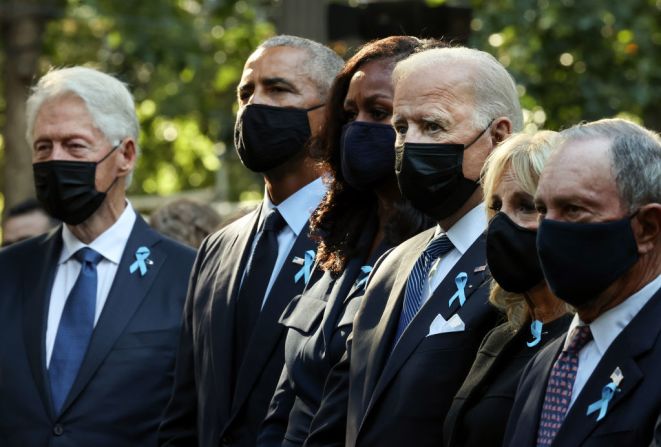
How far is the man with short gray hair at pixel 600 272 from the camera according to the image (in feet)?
14.5

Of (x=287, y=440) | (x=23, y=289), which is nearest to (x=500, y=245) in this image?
(x=287, y=440)

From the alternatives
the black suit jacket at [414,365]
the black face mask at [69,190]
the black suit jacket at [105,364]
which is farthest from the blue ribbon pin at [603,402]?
the black face mask at [69,190]

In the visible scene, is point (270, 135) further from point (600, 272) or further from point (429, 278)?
point (600, 272)

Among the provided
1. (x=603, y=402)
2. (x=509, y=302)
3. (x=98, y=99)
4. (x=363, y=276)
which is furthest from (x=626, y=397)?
(x=98, y=99)

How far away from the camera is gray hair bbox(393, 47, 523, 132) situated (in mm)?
5551

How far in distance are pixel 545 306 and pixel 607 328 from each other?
0.52 meters

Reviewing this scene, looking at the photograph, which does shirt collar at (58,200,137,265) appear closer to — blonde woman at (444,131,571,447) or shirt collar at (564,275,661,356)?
blonde woman at (444,131,571,447)

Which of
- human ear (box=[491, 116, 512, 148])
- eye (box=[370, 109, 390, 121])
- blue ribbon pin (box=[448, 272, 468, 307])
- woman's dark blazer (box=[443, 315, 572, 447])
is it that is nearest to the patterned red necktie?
woman's dark blazer (box=[443, 315, 572, 447])

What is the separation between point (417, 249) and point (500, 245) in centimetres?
65

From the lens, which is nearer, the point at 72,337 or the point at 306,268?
the point at 306,268

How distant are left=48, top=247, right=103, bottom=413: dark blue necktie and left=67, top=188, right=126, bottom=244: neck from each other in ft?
0.82

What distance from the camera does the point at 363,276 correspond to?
5.96 m

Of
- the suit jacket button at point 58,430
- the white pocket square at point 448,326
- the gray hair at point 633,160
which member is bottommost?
the suit jacket button at point 58,430

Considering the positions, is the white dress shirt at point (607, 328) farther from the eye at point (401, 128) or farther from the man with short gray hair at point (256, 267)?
the man with short gray hair at point (256, 267)
